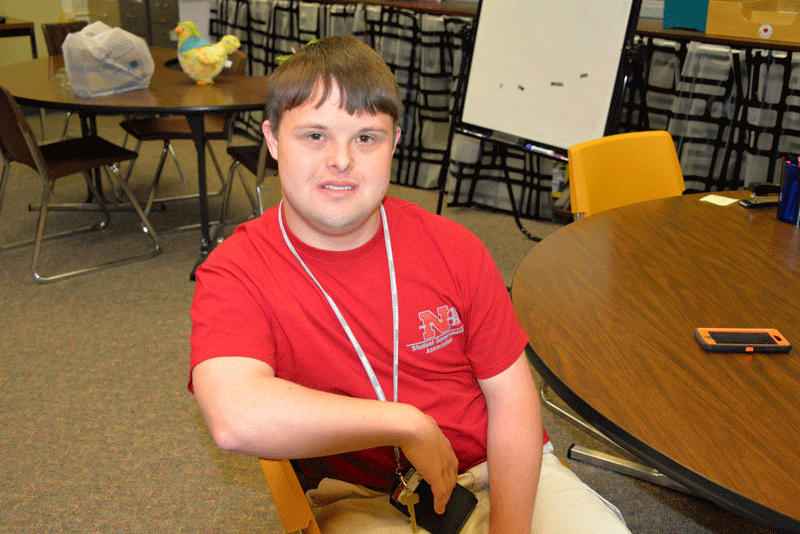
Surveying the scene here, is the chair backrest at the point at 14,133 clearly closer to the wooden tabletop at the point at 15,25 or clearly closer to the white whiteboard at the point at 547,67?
the white whiteboard at the point at 547,67

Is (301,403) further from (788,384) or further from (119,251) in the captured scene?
(119,251)

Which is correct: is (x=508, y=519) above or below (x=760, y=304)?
below

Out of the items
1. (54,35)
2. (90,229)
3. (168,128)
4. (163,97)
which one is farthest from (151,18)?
(163,97)

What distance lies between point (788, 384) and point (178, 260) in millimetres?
2766

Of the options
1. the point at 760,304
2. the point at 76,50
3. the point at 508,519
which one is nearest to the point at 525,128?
the point at 760,304

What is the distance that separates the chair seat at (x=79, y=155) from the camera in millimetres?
2755

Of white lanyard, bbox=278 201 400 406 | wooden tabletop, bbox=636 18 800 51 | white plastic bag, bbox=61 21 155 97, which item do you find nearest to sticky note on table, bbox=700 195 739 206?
white lanyard, bbox=278 201 400 406

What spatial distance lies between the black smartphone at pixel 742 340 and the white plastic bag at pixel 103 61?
2616 mm

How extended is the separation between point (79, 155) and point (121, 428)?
1.50 meters

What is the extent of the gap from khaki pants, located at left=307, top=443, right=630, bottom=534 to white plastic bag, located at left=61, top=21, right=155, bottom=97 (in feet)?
7.76

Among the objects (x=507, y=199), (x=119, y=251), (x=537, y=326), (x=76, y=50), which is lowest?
(x=119, y=251)

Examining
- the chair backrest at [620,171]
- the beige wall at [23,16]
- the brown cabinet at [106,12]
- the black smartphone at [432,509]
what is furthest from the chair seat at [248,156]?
the beige wall at [23,16]

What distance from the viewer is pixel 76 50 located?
104 inches

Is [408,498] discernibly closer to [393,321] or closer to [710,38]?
[393,321]
